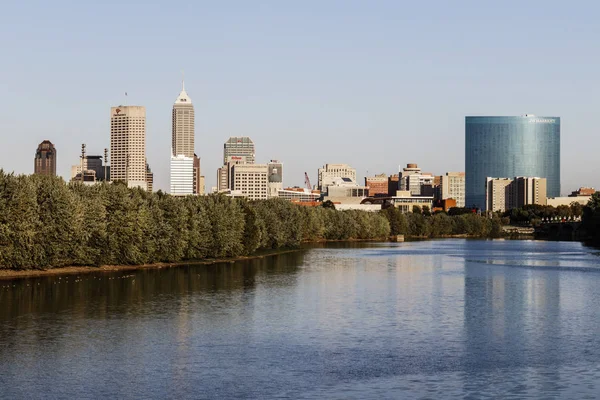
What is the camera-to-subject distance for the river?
38.3m

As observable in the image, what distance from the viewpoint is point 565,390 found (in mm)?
37438

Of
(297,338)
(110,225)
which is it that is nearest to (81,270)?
(110,225)

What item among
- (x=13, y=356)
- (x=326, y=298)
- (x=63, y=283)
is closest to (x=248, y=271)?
(x=63, y=283)

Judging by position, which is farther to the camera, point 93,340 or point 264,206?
point 264,206

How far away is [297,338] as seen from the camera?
166ft

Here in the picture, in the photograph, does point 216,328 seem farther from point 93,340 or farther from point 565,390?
point 565,390

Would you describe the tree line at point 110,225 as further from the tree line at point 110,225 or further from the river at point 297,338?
the river at point 297,338

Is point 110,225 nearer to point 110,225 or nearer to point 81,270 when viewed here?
point 110,225

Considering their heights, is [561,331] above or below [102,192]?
below

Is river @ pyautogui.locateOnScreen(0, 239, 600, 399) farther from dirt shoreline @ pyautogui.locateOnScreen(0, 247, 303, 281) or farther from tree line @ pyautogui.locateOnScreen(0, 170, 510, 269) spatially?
tree line @ pyautogui.locateOnScreen(0, 170, 510, 269)

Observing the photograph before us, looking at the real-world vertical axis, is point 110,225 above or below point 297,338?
above

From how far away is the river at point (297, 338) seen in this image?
1508 inches

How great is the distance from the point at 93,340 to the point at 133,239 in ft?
183

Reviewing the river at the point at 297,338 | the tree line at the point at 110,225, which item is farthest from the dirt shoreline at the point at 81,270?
the river at the point at 297,338
